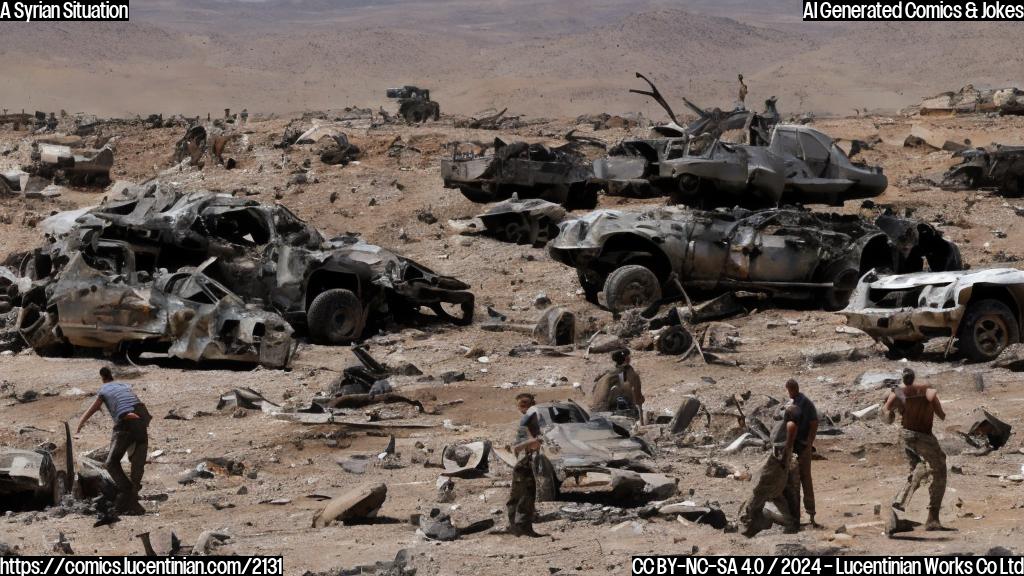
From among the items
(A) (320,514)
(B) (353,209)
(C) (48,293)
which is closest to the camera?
(A) (320,514)

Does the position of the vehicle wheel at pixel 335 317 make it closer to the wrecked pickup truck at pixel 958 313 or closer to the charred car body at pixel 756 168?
the wrecked pickup truck at pixel 958 313

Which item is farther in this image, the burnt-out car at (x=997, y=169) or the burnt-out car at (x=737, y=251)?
the burnt-out car at (x=997, y=169)

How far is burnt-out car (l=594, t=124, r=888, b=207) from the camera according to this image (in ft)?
82.4

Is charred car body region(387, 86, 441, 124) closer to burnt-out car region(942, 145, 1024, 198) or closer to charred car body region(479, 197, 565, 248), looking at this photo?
charred car body region(479, 197, 565, 248)

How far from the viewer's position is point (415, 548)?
11773 millimetres

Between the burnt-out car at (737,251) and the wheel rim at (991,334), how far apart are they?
12.8ft

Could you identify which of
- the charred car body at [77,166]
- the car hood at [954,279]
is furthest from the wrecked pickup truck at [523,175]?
the car hood at [954,279]

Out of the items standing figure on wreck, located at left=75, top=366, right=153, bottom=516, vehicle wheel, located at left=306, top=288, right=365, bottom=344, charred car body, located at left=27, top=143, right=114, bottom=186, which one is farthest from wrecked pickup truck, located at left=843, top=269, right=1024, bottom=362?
charred car body, located at left=27, top=143, right=114, bottom=186

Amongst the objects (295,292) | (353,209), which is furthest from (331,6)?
(295,292)

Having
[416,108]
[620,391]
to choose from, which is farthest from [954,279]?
[416,108]

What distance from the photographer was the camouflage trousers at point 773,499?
11742mm

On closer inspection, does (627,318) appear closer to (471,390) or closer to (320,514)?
(471,390)

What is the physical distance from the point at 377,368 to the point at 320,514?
6029 millimetres

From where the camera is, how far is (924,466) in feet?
39.3
